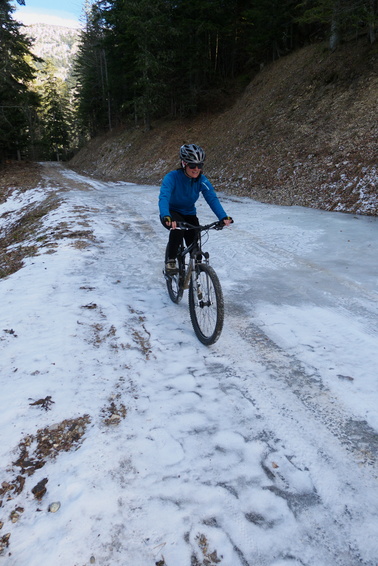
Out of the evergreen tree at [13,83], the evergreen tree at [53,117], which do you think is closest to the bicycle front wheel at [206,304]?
the evergreen tree at [13,83]

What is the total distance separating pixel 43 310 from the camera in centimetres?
504

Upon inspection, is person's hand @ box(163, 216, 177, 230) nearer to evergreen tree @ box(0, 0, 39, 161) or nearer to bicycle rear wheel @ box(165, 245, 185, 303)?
bicycle rear wheel @ box(165, 245, 185, 303)

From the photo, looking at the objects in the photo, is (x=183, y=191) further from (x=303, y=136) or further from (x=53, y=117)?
(x=53, y=117)

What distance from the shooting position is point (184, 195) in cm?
497

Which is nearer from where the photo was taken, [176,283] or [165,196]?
[165,196]

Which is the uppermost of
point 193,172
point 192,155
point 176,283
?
point 192,155

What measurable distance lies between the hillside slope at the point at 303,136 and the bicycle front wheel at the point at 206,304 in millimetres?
8700

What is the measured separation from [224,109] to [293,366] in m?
29.4

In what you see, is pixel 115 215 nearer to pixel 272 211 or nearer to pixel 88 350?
pixel 272 211

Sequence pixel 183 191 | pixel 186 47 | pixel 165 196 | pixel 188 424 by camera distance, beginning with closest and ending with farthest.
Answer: pixel 188 424
pixel 165 196
pixel 183 191
pixel 186 47

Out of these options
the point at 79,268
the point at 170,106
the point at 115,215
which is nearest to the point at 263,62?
the point at 170,106

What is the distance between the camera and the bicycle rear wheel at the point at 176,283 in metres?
5.21

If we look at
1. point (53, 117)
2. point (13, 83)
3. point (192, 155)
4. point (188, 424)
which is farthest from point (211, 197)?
point (53, 117)

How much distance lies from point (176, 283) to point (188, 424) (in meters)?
2.69
